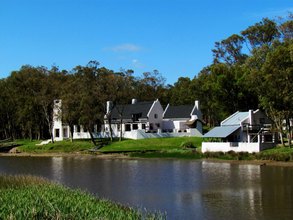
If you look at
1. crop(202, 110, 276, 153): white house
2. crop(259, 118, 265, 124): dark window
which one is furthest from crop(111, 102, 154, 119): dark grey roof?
crop(259, 118, 265, 124): dark window

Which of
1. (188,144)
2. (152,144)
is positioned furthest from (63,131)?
(188,144)

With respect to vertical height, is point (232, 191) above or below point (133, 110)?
below

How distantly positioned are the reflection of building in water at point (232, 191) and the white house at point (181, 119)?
36135 mm

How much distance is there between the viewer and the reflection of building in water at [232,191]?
2702 cm

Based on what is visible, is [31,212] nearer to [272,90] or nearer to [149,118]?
[272,90]

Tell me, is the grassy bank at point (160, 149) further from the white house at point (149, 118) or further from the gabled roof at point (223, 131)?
the white house at point (149, 118)

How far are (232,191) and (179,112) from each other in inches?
2508

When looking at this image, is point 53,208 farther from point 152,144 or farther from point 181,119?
point 181,119

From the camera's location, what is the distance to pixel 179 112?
9862 centimetres

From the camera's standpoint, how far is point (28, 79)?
327 feet

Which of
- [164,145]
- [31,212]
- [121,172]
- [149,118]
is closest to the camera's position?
[31,212]

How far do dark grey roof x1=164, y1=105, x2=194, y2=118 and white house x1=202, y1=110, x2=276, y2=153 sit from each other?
21.1m

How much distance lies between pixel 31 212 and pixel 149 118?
78.7 m

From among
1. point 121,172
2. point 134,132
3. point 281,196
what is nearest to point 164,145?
point 134,132
